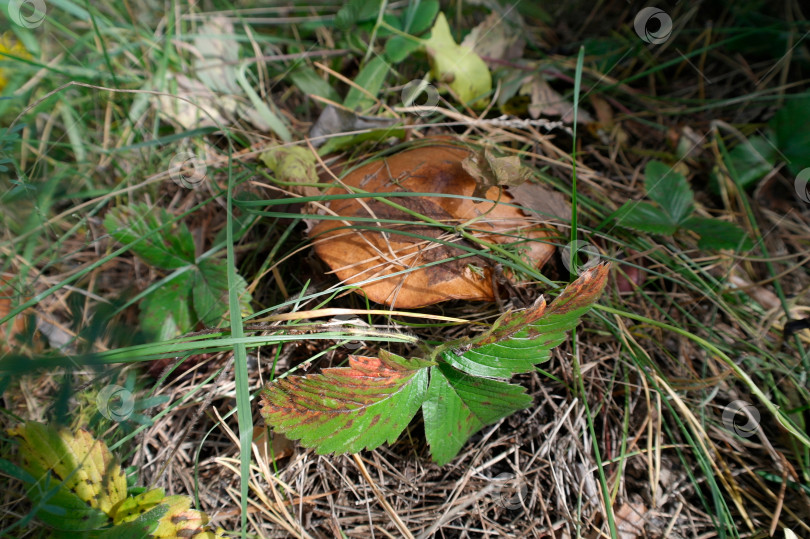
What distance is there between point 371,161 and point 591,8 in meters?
1.30

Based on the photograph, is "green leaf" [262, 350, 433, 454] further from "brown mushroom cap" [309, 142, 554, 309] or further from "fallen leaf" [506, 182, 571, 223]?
"fallen leaf" [506, 182, 571, 223]

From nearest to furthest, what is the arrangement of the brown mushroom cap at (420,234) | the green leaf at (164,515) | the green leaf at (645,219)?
the green leaf at (164,515), the brown mushroom cap at (420,234), the green leaf at (645,219)

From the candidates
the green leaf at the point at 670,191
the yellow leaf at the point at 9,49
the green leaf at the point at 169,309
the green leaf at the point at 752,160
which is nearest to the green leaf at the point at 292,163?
the green leaf at the point at 169,309

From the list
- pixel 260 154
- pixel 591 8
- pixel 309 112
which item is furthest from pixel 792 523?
pixel 591 8

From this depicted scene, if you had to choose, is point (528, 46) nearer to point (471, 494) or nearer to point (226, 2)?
point (226, 2)

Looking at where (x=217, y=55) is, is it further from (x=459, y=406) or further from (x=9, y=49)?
(x=459, y=406)

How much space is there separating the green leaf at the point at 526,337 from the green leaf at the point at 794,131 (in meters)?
0.92

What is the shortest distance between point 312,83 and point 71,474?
1206 mm

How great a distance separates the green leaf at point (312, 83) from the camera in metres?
1.54

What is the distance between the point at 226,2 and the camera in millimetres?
1783

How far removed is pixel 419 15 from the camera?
1.54m

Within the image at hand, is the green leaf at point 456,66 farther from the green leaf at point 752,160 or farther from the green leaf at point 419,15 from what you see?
the green leaf at point 752,160

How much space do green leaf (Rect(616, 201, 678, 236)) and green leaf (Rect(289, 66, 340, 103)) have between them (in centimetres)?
92

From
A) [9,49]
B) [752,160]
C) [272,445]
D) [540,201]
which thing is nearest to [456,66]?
[540,201]
